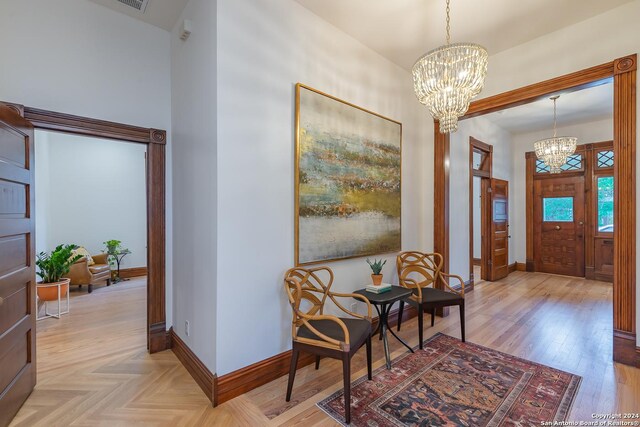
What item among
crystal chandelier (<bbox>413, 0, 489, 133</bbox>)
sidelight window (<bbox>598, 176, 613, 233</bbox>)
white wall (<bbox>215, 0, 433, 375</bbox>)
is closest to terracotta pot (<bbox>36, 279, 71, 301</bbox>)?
white wall (<bbox>215, 0, 433, 375</bbox>)

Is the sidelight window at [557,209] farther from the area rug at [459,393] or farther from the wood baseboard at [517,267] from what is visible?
the area rug at [459,393]

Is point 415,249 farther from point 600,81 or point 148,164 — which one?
point 148,164

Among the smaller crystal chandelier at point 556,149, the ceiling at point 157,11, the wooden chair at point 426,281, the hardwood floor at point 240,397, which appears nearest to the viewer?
the hardwood floor at point 240,397

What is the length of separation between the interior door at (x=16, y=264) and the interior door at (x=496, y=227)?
651 centimetres

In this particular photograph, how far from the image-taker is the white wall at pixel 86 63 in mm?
2236

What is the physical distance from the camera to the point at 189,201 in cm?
253

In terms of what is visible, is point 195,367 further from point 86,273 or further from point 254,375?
point 86,273

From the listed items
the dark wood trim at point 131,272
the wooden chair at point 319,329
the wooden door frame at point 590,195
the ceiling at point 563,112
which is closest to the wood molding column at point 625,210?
the ceiling at point 563,112

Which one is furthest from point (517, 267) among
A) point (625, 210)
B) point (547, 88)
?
point (547, 88)

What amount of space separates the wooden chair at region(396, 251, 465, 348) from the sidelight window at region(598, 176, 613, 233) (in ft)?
14.4

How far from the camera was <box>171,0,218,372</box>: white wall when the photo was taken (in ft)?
7.00

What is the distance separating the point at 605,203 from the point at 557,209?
2.45 ft

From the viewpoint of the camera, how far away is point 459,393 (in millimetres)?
2139

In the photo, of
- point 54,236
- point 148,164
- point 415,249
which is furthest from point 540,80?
point 54,236
